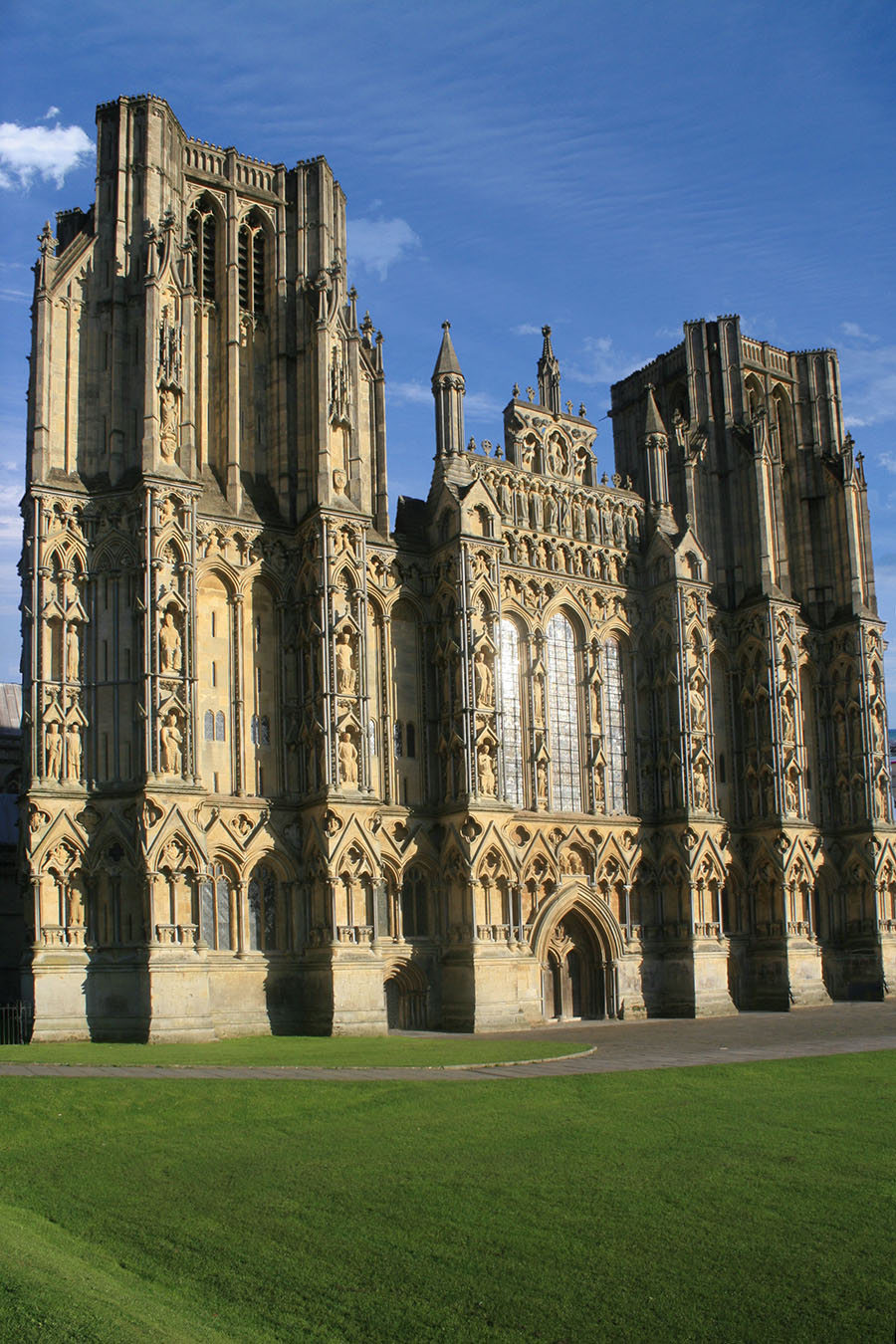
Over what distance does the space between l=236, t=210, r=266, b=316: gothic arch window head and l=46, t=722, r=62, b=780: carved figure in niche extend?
15.8 meters

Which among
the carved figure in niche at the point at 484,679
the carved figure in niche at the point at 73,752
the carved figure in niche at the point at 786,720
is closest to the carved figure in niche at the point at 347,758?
the carved figure in niche at the point at 484,679

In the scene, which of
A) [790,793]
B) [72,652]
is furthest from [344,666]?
[790,793]

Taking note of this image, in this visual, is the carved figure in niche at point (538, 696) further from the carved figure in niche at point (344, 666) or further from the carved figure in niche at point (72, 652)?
the carved figure in niche at point (72, 652)

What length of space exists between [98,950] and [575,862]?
16.4 metres

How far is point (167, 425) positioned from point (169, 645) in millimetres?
6484

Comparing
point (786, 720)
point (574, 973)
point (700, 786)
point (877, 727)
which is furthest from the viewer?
point (877, 727)

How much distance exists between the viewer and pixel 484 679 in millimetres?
38812

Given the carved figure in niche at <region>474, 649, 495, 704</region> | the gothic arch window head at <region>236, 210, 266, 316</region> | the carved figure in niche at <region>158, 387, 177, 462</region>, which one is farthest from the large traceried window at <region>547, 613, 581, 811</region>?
the carved figure in niche at <region>158, 387, 177, 462</region>

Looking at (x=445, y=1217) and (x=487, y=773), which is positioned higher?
(x=487, y=773)

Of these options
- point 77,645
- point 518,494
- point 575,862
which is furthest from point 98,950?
point 518,494

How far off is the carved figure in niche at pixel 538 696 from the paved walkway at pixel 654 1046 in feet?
33.3

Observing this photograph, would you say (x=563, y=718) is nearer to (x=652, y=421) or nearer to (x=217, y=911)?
(x=652, y=421)

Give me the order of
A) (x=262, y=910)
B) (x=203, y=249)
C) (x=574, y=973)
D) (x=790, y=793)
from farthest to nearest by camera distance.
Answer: (x=790, y=793), (x=574, y=973), (x=203, y=249), (x=262, y=910)

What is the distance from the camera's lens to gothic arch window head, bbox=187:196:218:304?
40000mm
